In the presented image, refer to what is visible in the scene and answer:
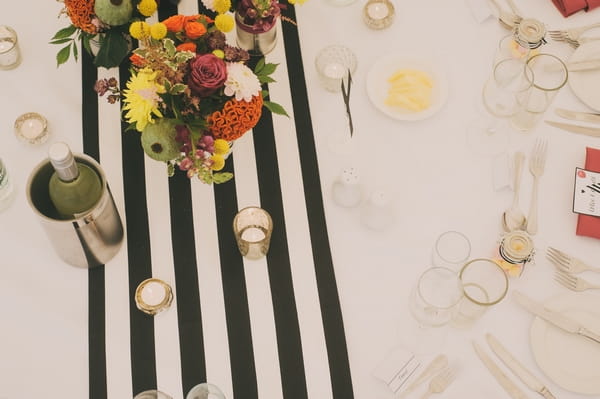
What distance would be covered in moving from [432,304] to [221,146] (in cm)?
60

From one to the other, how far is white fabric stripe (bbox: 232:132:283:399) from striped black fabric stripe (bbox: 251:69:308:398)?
0.04 feet

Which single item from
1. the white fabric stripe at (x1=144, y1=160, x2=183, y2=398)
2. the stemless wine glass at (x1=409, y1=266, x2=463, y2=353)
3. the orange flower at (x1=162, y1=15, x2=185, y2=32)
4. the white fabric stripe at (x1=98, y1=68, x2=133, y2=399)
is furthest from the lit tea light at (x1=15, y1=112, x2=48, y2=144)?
the stemless wine glass at (x1=409, y1=266, x2=463, y2=353)

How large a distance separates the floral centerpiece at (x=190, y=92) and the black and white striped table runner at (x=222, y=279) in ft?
0.82

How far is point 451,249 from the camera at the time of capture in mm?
1517

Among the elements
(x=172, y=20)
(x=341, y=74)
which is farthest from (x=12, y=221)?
(x=341, y=74)

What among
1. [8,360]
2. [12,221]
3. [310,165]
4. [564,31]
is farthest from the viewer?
[564,31]

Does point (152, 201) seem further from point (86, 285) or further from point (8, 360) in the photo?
point (8, 360)

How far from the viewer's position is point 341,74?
167 centimetres

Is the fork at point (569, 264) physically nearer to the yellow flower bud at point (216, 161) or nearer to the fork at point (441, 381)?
the fork at point (441, 381)

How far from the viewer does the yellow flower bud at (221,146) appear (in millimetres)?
1319

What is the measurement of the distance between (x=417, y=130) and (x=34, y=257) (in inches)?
41.4

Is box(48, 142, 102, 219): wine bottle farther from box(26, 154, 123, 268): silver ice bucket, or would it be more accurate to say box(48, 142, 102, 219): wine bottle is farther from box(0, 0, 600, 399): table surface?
box(0, 0, 600, 399): table surface

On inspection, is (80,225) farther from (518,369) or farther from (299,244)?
(518,369)

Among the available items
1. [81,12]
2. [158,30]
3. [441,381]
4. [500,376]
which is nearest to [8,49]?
[81,12]
